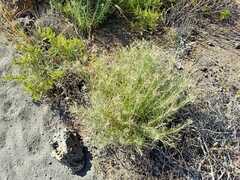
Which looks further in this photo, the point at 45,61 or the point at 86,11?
the point at 86,11

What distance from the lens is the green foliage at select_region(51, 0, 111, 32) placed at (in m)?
3.41

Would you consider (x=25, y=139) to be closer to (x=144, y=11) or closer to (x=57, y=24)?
(x=57, y=24)

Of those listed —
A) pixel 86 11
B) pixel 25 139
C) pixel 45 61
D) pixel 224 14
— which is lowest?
pixel 25 139

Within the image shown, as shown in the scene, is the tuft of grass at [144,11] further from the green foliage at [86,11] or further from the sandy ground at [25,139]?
the sandy ground at [25,139]

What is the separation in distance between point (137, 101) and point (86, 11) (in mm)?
1044

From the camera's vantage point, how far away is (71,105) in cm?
330

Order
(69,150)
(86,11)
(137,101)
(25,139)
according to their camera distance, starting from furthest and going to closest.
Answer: (86,11) → (25,139) → (69,150) → (137,101)

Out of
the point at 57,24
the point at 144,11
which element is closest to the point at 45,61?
the point at 57,24

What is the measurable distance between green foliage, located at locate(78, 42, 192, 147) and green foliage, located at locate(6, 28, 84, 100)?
0.37m

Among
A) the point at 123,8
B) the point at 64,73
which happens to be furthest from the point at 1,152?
the point at 123,8

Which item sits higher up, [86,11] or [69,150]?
[86,11]

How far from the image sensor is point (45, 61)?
333 cm

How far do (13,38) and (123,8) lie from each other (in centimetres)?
90

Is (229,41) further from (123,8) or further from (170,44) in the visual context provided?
(123,8)
